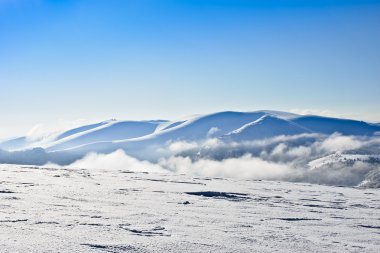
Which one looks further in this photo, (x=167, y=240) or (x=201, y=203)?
(x=201, y=203)

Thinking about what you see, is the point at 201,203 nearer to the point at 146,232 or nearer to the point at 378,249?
the point at 146,232

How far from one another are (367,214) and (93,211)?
43.8 ft

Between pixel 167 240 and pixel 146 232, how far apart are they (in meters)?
1.30

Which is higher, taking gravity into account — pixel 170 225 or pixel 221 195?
pixel 170 225

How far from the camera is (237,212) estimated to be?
706 inches

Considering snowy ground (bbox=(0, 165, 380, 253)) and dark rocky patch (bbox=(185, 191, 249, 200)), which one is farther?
dark rocky patch (bbox=(185, 191, 249, 200))

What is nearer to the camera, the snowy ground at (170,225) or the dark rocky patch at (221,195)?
the snowy ground at (170,225)

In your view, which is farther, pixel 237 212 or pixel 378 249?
pixel 237 212

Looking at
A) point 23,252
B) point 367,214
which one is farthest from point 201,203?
point 23,252

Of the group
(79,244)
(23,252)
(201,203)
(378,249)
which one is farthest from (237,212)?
(23,252)

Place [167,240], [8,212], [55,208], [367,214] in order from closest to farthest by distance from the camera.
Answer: [167,240]
[8,212]
[55,208]
[367,214]

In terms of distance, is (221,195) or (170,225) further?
(221,195)

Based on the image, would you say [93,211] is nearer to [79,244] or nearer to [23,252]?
[79,244]

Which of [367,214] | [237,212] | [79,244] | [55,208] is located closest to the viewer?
[79,244]
